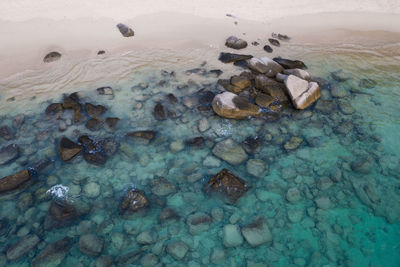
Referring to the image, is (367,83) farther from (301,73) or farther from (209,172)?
(209,172)

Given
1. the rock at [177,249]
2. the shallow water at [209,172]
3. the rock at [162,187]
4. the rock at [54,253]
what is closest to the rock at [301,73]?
the shallow water at [209,172]

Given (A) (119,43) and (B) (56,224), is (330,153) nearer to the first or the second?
(B) (56,224)

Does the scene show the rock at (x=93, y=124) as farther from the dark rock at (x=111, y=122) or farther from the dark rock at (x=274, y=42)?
the dark rock at (x=274, y=42)

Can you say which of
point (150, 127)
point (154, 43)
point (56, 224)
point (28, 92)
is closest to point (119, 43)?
point (154, 43)

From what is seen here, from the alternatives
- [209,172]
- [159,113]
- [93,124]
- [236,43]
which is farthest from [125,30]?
[209,172]

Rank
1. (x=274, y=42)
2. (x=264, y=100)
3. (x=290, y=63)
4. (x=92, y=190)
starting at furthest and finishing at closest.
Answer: (x=274, y=42) → (x=290, y=63) → (x=264, y=100) → (x=92, y=190)

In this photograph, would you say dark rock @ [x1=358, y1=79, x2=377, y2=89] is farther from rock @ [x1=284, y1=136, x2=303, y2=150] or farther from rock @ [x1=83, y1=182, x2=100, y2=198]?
rock @ [x1=83, y1=182, x2=100, y2=198]
